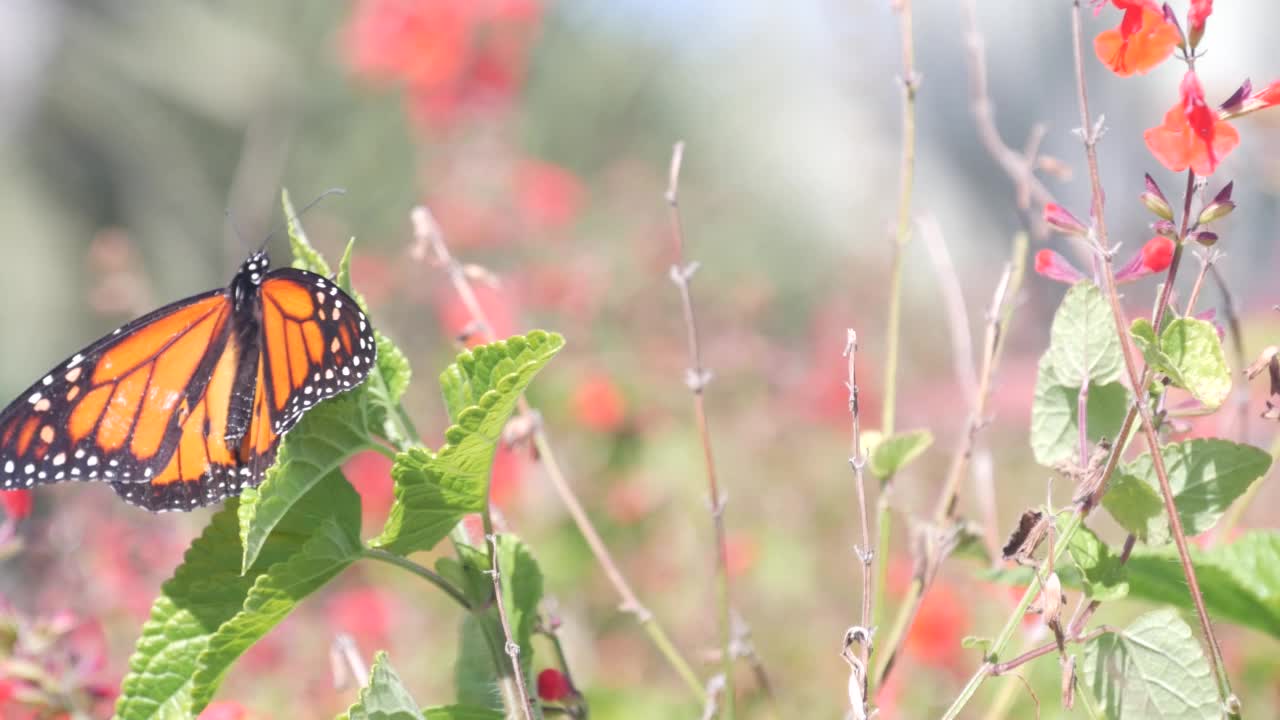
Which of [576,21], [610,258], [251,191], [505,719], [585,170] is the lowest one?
[505,719]

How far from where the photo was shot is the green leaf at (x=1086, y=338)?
0.81 m

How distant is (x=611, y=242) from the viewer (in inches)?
195

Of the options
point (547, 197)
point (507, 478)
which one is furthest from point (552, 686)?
point (547, 197)

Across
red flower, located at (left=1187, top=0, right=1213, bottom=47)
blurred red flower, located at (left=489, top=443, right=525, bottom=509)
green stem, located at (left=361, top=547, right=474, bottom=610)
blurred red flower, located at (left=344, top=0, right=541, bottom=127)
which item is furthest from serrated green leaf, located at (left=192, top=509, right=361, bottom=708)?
blurred red flower, located at (left=344, top=0, right=541, bottom=127)

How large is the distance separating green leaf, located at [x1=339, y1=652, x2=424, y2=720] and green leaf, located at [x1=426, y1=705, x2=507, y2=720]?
1.8 inches

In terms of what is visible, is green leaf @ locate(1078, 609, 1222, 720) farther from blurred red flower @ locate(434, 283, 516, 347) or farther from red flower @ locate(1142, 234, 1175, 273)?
blurred red flower @ locate(434, 283, 516, 347)

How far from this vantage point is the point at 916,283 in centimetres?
721

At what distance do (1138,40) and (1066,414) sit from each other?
255 millimetres

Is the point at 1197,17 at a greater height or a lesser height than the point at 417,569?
greater

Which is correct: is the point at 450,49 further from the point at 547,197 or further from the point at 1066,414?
the point at 1066,414

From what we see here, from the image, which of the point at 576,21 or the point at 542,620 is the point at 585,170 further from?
the point at 542,620

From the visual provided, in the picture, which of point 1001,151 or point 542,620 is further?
point 1001,151

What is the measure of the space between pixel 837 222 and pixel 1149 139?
24.7 ft

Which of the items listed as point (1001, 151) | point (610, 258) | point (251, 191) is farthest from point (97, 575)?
point (610, 258)
